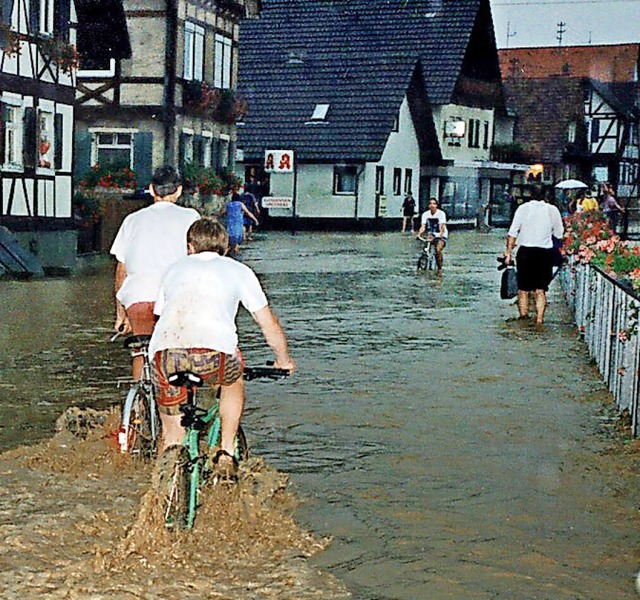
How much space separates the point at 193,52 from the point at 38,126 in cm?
1506

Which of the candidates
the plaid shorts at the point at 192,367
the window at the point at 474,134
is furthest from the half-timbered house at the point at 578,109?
the plaid shorts at the point at 192,367

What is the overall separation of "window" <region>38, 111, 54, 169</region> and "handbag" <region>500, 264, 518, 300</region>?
13.2 meters

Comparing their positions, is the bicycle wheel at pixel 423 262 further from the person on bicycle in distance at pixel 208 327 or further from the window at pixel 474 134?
the window at pixel 474 134

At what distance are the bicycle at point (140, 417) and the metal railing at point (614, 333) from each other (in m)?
3.27

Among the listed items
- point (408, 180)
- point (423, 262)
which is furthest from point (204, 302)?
point (408, 180)

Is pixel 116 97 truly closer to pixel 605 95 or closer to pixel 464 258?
pixel 464 258

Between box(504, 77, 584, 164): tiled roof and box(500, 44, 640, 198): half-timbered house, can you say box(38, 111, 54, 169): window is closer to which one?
box(500, 44, 640, 198): half-timbered house

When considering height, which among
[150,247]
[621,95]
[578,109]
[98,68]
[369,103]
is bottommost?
[150,247]

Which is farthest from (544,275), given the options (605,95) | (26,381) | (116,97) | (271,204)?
(605,95)

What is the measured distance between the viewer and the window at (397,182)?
61.2 m

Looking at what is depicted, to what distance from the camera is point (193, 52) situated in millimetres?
42844

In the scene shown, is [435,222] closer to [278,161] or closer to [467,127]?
[278,161]

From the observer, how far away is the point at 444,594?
6.25 m

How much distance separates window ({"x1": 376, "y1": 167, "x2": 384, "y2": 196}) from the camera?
194ft
